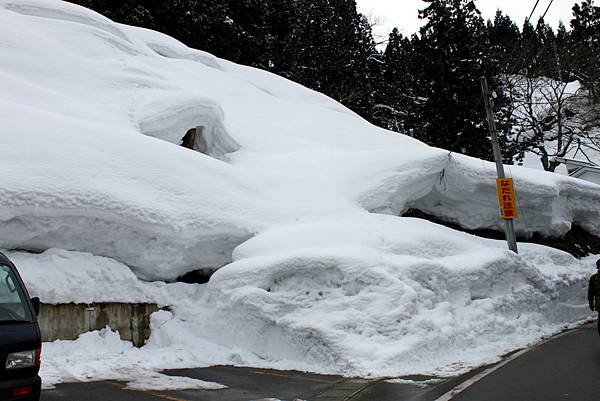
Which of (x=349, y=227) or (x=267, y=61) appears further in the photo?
(x=267, y=61)

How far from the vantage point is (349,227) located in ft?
37.0

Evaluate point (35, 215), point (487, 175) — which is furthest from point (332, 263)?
point (487, 175)

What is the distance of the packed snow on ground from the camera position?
8414 millimetres

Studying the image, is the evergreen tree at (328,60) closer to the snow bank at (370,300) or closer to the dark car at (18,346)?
the snow bank at (370,300)

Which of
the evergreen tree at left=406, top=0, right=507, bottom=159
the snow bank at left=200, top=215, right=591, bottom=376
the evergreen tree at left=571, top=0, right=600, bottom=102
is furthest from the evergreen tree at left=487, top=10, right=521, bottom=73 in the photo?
the snow bank at left=200, top=215, right=591, bottom=376

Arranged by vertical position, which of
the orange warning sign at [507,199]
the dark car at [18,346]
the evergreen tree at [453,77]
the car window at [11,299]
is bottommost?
the dark car at [18,346]

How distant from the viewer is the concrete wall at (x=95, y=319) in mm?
7898

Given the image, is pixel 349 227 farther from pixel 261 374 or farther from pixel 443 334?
pixel 261 374

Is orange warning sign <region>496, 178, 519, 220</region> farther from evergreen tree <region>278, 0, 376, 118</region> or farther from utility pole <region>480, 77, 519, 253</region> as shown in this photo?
evergreen tree <region>278, 0, 376, 118</region>

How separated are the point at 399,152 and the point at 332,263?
683 centimetres

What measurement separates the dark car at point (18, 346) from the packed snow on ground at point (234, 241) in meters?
2.35

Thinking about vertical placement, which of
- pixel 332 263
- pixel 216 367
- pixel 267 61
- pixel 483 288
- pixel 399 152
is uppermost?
A: pixel 267 61

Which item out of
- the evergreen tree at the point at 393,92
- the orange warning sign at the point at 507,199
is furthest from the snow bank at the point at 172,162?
the evergreen tree at the point at 393,92

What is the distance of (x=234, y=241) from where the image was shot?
36.1 feet
